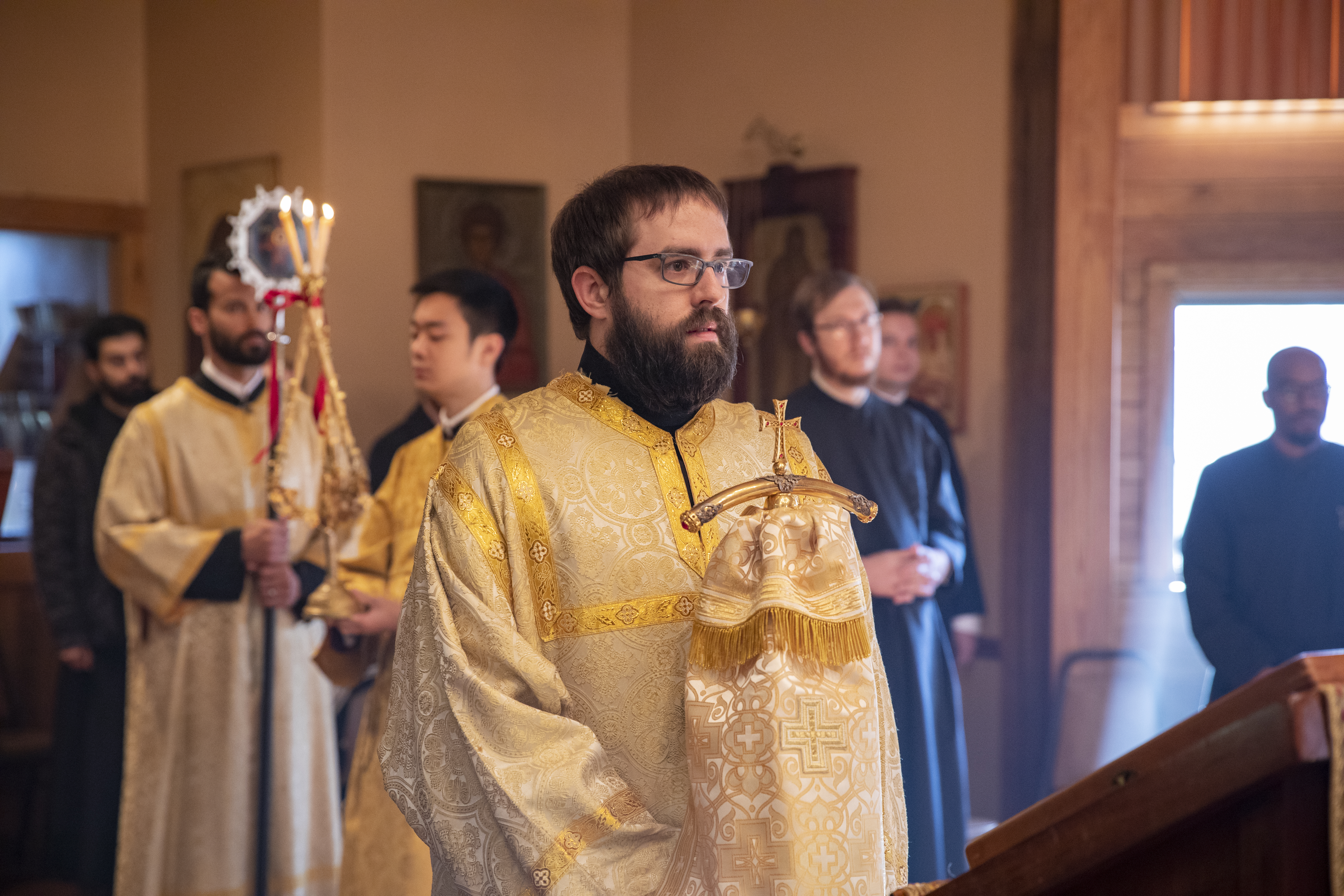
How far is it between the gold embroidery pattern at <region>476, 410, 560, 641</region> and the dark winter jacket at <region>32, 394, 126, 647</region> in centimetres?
381

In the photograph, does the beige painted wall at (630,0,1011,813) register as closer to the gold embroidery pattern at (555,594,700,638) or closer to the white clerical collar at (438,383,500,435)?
the white clerical collar at (438,383,500,435)

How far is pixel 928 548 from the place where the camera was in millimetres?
3914

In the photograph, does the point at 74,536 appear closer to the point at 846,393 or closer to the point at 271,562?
the point at 271,562

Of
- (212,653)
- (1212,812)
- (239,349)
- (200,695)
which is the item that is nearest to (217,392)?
(239,349)

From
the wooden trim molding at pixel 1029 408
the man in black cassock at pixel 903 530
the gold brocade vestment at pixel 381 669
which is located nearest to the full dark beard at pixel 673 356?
the gold brocade vestment at pixel 381 669

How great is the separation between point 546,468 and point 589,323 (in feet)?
0.90

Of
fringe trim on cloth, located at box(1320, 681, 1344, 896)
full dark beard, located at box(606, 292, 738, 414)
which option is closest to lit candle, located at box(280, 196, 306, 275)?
full dark beard, located at box(606, 292, 738, 414)

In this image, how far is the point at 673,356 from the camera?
1812mm

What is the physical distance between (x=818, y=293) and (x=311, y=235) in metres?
1.70

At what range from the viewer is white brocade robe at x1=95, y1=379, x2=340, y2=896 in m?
3.86

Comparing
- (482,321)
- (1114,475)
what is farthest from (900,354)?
(482,321)

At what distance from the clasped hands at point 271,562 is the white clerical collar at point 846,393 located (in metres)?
1.81

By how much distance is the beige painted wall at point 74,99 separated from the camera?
259 inches

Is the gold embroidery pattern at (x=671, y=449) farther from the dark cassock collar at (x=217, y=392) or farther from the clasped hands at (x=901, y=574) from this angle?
the dark cassock collar at (x=217, y=392)
